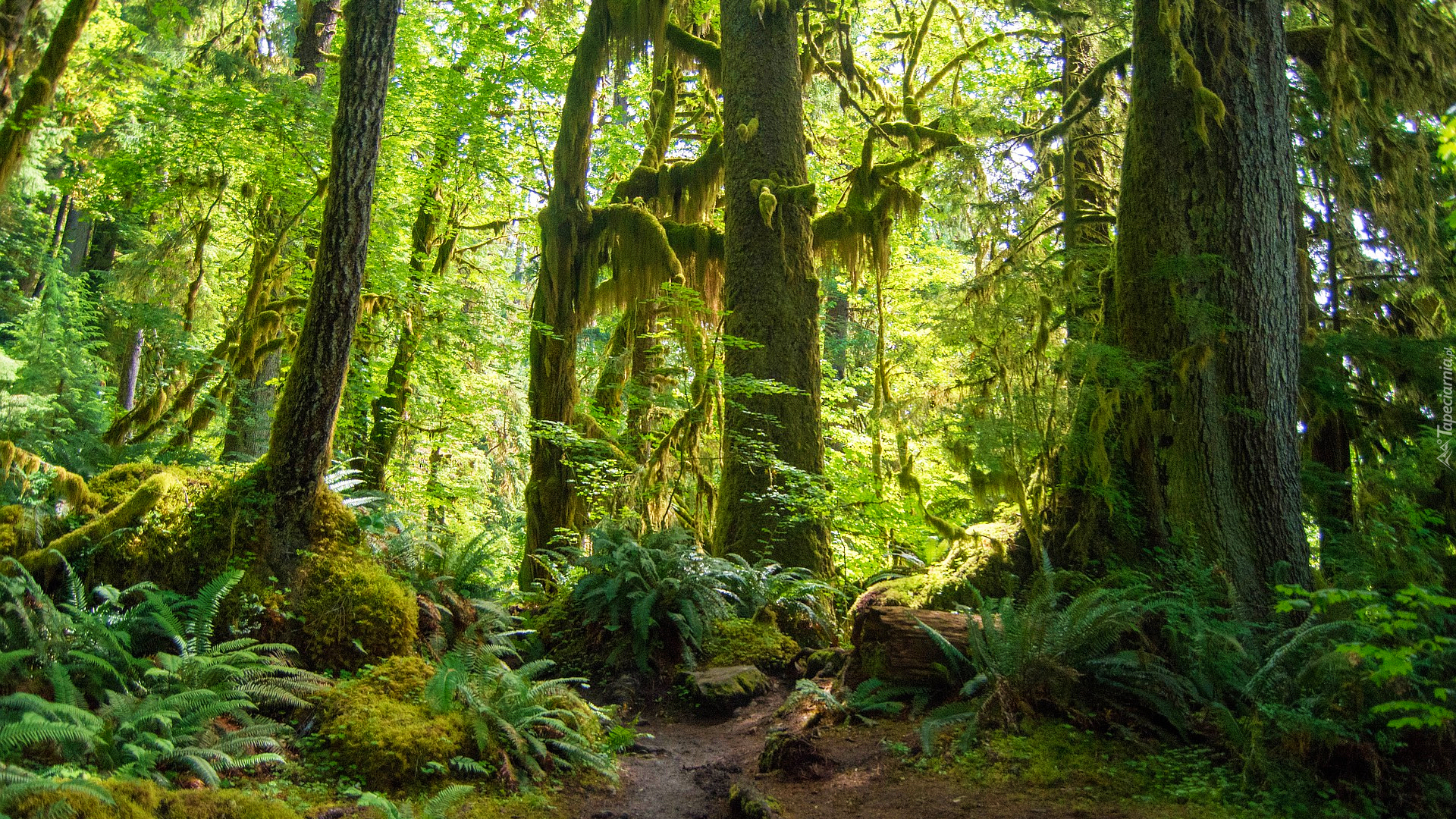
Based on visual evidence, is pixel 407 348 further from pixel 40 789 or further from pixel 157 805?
pixel 40 789

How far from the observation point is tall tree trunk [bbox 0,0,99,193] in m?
6.64

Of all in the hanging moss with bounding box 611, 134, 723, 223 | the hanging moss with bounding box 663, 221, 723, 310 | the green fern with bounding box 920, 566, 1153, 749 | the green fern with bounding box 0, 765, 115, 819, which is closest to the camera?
the green fern with bounding box 0, 765, 115, 819

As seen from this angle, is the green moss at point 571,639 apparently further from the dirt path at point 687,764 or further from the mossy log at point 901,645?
the mossy log at point 901,645

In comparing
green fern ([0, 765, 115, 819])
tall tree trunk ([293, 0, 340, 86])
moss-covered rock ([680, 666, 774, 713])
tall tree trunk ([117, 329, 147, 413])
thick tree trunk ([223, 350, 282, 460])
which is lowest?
moss-covered rock ([680, 666, 774, 713])

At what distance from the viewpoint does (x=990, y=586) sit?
668cm

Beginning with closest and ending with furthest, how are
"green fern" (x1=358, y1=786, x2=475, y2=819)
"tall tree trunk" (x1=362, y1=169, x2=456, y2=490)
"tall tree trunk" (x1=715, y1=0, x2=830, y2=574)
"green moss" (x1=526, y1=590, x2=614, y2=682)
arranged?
"green fern" (x1=358, y1=786, x2=475, y2=819) < "green moss" (x1=526, y1=590, x2=614, y2=682) < "tall tree trunk" (x1=715, y1=0, x2=830, y2=574) < "tall tree trunk" (x1=362, y1=169, x2=456, y2=490)

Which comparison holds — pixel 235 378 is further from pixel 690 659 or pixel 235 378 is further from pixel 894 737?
pixel 894 737

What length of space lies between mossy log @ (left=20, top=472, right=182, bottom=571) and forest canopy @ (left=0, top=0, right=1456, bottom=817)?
1.2 inches

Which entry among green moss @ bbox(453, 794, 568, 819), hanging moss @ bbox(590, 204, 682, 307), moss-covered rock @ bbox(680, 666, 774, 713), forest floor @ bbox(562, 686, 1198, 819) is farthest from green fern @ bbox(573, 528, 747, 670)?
hanging moss @ bbox(590, 204, 682, 307)

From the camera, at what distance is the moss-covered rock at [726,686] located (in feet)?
20.8

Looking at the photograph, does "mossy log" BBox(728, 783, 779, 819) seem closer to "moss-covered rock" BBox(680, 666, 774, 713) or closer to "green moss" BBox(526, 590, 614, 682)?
"moss-covered rock" BBox(680, 666, 774, 713)

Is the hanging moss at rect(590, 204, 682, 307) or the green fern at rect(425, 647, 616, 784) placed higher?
the hanging moss at rect(590, 204, 682, 307)

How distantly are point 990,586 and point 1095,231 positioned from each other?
4.02 m

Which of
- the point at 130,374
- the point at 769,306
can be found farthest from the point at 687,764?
the point at 130,374
